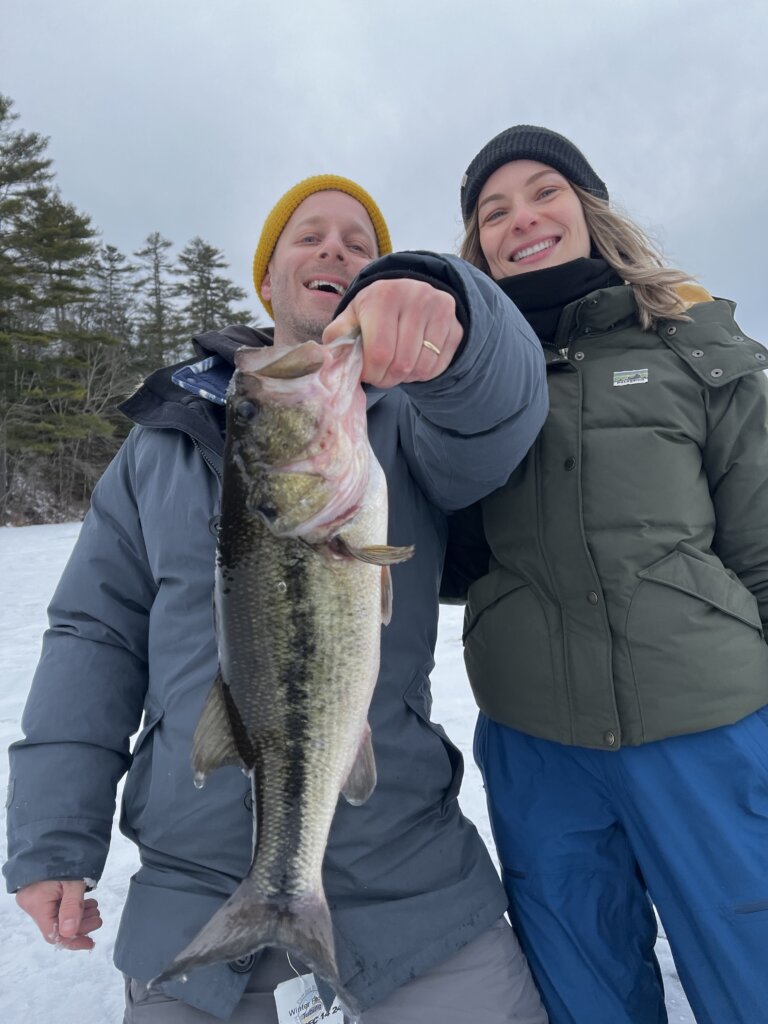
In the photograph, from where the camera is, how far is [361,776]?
167cm

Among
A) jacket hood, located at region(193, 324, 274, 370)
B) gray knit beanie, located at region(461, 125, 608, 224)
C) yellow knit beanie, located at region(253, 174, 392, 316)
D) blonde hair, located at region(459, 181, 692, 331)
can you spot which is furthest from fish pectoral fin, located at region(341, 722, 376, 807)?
yellow knit beanie, located at region(253, 174, 392, 316)

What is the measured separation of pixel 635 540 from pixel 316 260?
2.06 metres

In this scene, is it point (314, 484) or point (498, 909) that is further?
point (498, 909)

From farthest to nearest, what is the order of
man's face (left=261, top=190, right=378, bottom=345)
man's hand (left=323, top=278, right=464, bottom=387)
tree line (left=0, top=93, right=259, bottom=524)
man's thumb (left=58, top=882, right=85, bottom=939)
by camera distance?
tree line (left=0, top=93, right=259, bottom=524)
man's face (left=261, top=190, right=378, bottom=345)
man's thumb (left=58, top=882, right=85, bottom=939)
man's hand (left=323, top=278, right=464, bottom=387)

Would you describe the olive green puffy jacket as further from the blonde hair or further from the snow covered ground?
the snow covered ground

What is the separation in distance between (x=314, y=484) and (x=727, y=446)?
132cm

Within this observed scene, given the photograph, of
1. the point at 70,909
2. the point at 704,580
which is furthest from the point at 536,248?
the point at 70,909

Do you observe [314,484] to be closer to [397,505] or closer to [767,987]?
[397,505]

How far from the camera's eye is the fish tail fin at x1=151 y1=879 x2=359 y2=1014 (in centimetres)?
146

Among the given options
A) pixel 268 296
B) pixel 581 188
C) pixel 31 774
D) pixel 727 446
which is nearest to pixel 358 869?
pixel 31 774

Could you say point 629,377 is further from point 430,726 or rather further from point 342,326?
point 430,726

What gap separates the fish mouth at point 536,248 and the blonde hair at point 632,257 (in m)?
0.19

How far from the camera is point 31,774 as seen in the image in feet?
6.98

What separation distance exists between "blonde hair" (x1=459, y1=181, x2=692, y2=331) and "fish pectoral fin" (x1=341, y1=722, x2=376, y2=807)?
160cm
